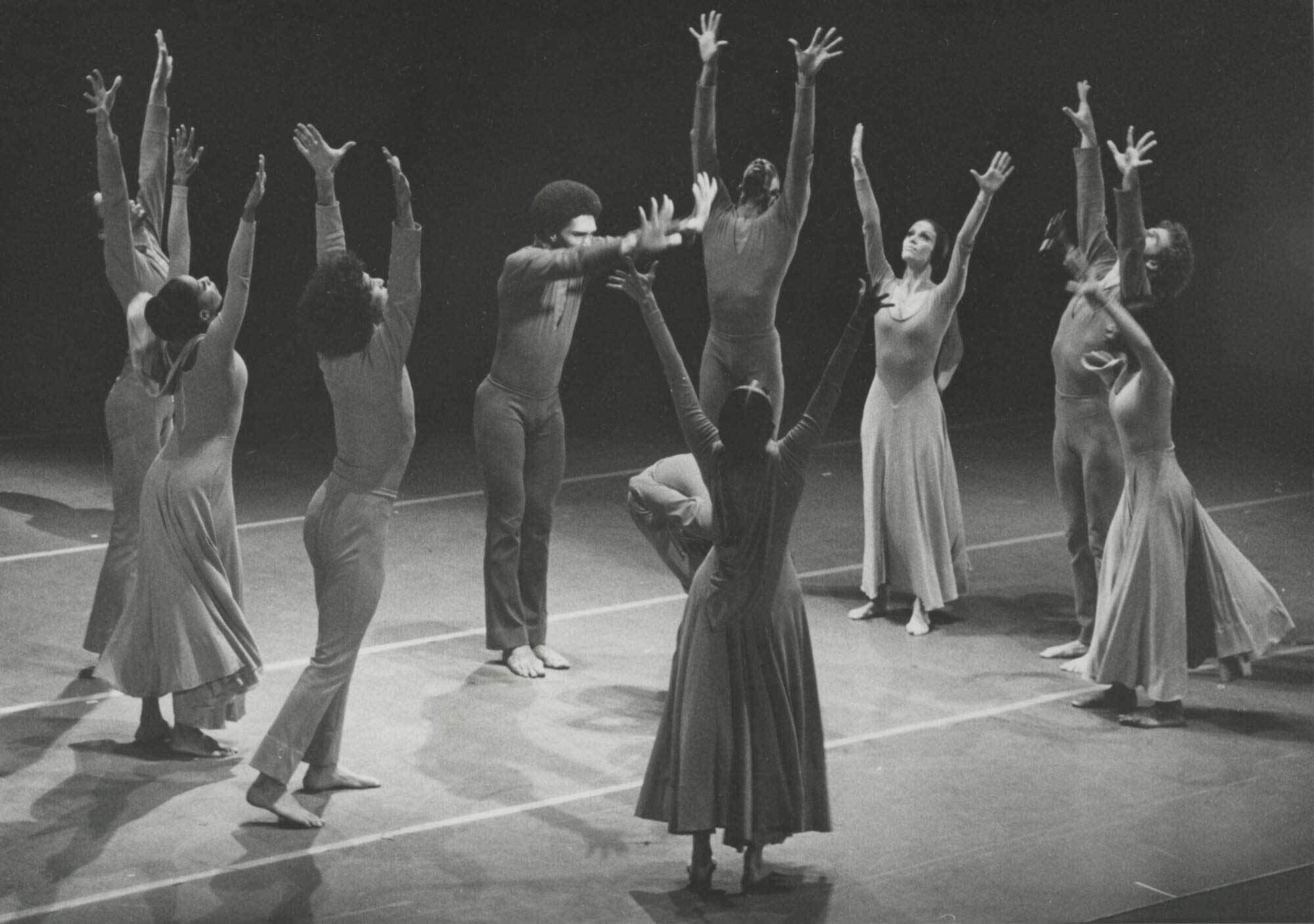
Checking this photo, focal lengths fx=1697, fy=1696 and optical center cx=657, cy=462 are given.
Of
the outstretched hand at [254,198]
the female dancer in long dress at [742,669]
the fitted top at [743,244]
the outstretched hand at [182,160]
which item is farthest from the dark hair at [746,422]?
the outstretched hand at [182,160]

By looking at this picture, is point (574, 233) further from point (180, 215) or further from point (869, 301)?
point (869, 301)

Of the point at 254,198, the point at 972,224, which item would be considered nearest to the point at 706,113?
the point at 972,224

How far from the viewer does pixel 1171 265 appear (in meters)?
5.75

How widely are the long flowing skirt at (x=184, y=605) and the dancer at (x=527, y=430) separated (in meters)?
1.26

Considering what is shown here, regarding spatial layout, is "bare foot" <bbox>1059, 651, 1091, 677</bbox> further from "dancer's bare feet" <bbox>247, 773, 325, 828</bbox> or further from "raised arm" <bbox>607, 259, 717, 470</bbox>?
"dancer's bare feet" <bbox>247, 773, 325, 828</bbox>

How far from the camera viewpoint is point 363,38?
10.6 metres

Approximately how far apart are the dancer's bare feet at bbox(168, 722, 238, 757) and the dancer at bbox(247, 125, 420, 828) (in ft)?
2.03

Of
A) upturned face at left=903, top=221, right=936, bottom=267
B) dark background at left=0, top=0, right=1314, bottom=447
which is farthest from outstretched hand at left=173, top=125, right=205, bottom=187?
dark background at left=0, top=0, right=1314, bottom=447

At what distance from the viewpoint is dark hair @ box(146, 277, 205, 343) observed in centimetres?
489

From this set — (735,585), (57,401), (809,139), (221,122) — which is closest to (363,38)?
(221,122)

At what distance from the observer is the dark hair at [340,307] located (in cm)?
456

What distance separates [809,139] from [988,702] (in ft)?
6.59

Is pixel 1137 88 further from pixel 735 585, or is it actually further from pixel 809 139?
pixel 735 585

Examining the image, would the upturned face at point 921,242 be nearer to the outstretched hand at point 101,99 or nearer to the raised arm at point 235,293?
the raised arm at point 235,293
